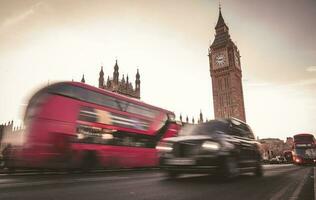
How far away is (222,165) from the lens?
642cm

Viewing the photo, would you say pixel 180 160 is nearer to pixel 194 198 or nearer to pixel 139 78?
pixel 194 198

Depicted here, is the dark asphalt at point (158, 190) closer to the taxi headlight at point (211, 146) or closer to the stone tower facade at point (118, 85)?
the taxi headlight at point (211, 146)

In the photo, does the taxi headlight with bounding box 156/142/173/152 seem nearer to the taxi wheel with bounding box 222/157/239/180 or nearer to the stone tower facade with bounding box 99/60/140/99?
the taxi wheel with bounding box 222/157/239/180

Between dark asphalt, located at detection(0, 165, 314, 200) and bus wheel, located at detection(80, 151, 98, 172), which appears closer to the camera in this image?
dark asphalt, located at detection(0, 165, 314, 200)

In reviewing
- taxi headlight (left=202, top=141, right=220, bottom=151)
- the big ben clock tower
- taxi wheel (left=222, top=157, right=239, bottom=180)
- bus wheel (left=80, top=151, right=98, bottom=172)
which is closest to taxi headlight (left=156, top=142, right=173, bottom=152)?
taxi headlight (left=202, top=141, right=220, bottom=151)

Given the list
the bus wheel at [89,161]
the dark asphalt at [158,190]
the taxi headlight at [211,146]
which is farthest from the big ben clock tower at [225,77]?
the dark asphalt at [158,190]

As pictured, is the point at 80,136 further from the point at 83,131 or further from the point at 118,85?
the point at 118,85

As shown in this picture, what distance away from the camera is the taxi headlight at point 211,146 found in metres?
6.46

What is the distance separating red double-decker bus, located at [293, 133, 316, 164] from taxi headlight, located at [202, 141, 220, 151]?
979 inches

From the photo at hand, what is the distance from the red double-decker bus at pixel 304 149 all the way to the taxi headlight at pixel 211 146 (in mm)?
24865

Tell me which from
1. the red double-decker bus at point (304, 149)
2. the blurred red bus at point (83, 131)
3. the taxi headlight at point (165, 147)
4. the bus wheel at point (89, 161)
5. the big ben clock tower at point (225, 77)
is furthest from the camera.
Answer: the big ben clock tower at point (225, 77)

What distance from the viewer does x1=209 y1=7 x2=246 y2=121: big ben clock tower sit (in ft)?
326

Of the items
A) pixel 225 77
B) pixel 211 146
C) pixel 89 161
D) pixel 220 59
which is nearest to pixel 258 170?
pixel 211 146

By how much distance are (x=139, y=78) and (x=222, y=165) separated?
73.9 m
